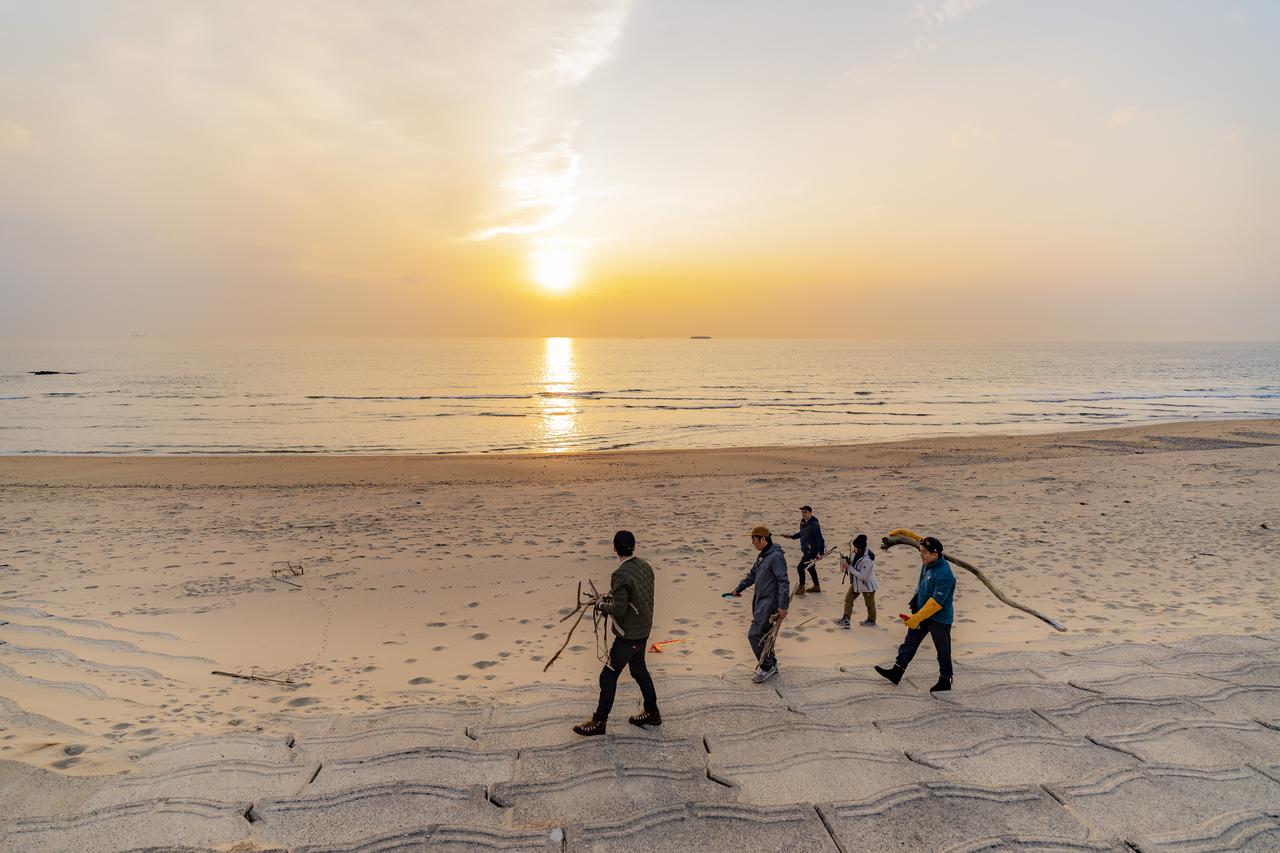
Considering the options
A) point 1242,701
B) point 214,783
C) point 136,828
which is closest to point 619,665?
point 214,783

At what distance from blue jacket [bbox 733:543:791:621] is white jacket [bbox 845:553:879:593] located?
Answer: 2.56m

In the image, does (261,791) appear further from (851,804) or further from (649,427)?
(649,427)

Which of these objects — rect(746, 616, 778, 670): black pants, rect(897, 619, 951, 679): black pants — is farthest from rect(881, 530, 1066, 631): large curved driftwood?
rect(746, 616, 778, 670): black pants

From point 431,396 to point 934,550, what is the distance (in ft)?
190

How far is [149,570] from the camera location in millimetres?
12609

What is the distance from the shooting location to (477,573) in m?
12.4

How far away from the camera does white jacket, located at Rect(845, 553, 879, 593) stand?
951 cm

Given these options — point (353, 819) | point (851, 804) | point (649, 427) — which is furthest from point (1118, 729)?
point (649, 427)

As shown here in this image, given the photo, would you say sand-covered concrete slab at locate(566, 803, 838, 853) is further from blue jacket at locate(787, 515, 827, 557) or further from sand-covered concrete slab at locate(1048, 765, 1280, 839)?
blue jacket at locate(787, 515, 827, 557)

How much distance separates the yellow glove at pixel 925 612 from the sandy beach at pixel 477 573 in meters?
1.44

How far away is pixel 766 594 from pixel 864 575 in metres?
2.72

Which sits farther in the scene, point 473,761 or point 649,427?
point 649,427

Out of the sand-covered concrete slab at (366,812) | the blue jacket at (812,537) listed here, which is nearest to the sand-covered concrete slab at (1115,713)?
the blue jacket at (812,537)

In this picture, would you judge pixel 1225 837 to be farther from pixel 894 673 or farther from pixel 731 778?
pixel 731 778
